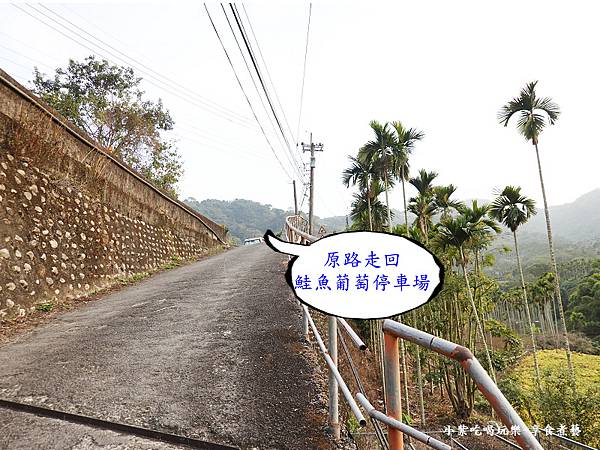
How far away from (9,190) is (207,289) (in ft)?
10.9

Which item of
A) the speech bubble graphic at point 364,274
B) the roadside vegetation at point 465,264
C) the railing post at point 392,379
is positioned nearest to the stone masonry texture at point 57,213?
the speech bubble graphic at point 364,274

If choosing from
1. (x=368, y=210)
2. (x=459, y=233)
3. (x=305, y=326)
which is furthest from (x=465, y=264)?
(x=305, y=326)

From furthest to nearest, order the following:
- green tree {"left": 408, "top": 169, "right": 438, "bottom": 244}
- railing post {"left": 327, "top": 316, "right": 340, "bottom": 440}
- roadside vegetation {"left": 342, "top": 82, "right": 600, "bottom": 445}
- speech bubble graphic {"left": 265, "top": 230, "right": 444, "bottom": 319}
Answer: green tree {"left": 408, "top": 169, "right": 438, "bottom": 244}
roadside vegetation {"left": 342, "top": 82, "right": 600, "bottom": 445}
railing post {"left": 327, "top": 316, "right": 340, "bottom": 440}
speech bubble graphic {"left": 265, "top": 230, "right": 444, "bottom": 319}

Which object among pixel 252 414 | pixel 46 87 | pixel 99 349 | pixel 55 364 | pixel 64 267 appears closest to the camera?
pixel 252 414

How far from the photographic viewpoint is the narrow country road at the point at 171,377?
7.70 feet

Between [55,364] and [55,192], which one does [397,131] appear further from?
[55,364]

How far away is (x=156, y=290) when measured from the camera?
6.92 meters

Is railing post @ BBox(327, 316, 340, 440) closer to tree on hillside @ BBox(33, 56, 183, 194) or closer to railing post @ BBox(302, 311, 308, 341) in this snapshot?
railing post @ BBox(302, 311, 308, 341)

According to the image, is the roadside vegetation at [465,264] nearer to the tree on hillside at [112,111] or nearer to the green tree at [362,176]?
the green tree at [362,176]

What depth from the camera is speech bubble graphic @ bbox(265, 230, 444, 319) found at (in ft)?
5.62

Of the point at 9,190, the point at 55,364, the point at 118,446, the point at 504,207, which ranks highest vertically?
the point at 504,207

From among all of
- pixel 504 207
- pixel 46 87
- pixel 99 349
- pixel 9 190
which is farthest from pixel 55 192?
pixel 504 207

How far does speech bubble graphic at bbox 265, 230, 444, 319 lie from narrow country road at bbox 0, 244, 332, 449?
1.00m

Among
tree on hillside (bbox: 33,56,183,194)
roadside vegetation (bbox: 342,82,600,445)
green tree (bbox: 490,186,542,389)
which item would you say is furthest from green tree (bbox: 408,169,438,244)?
tree on hillside (bbox: 33,56,183,194)
